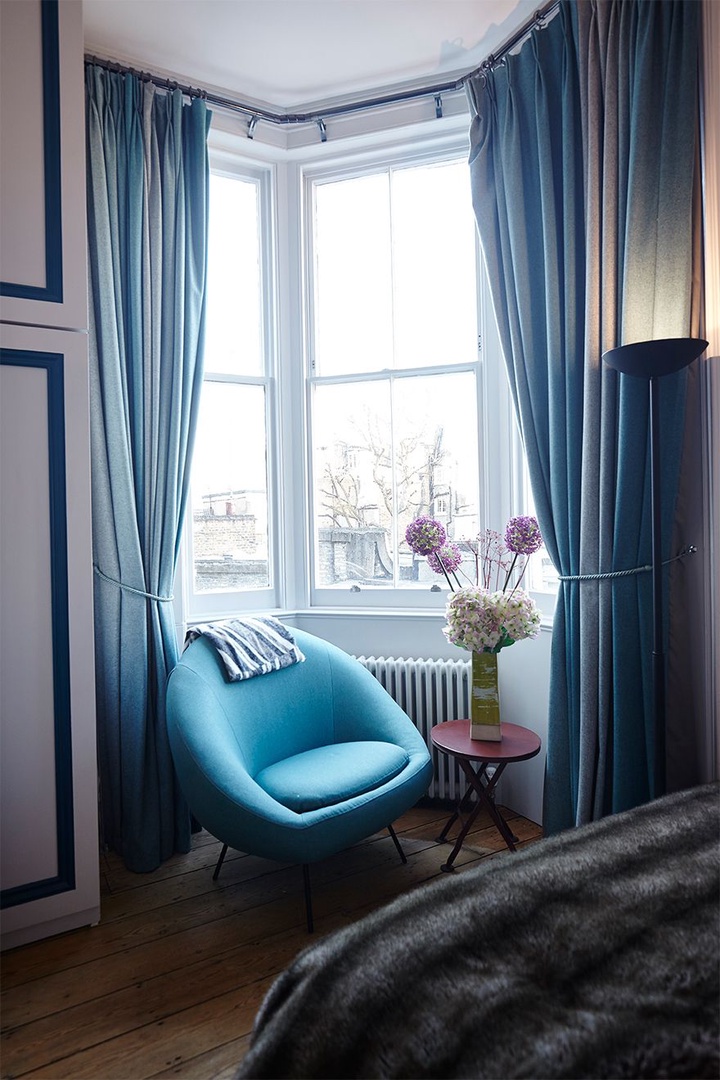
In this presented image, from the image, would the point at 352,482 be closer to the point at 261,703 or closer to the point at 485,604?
the point at 485,604

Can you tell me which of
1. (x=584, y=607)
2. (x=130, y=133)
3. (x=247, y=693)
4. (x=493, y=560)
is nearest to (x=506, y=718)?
(x=493, y=560)

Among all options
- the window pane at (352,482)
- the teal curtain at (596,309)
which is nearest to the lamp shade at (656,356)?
the teal curtain at (596,309)

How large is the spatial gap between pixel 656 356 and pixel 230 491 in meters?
1.96

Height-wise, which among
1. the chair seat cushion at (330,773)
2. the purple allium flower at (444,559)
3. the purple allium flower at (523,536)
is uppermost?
the purple allium flower at (523,536)

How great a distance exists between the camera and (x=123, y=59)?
2.80 meters

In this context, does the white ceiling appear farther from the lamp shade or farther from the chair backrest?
the chair backrest

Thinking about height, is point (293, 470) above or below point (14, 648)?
above

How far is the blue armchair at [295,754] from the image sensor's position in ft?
6.72

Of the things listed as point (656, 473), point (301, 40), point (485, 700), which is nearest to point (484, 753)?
point (485, 700)

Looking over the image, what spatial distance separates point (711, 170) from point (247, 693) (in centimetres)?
224

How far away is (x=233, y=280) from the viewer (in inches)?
128

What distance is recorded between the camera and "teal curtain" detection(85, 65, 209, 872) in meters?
2.61

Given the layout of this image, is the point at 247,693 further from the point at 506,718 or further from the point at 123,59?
the point at 123,59

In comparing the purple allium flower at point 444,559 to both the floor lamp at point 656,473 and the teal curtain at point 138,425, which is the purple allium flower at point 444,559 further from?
the teal curtain at point 138,425
